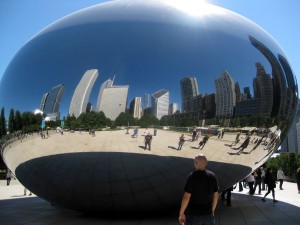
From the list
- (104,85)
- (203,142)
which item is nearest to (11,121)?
(104,85)

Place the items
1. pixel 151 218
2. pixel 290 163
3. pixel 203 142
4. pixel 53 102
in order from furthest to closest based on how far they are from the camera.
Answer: pixel 290 163, pixel 151 218, pixel 53 102, pixel 203 142

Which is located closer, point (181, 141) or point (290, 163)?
point (181, 141)

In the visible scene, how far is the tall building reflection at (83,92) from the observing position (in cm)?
649

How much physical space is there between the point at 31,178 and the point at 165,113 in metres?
3.45

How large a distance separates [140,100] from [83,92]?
3.57 feet

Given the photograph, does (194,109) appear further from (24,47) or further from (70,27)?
(24,47)

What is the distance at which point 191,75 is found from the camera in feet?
21.2

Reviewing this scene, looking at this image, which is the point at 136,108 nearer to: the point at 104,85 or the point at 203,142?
the point at 104,85

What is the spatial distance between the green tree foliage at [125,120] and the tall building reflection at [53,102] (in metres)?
1.20

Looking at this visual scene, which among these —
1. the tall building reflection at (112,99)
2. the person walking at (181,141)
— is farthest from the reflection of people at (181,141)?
the tall building reflection at (112,99)

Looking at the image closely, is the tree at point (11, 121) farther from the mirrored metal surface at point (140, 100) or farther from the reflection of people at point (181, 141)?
the reflection of people at point (181, 141)

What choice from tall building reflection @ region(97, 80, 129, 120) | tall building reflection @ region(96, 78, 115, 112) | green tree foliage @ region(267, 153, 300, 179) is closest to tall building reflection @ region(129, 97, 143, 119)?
tall building reflection @ region(97, 80, 129, 120)

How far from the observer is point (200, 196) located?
450cm

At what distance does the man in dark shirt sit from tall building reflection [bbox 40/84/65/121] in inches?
130
